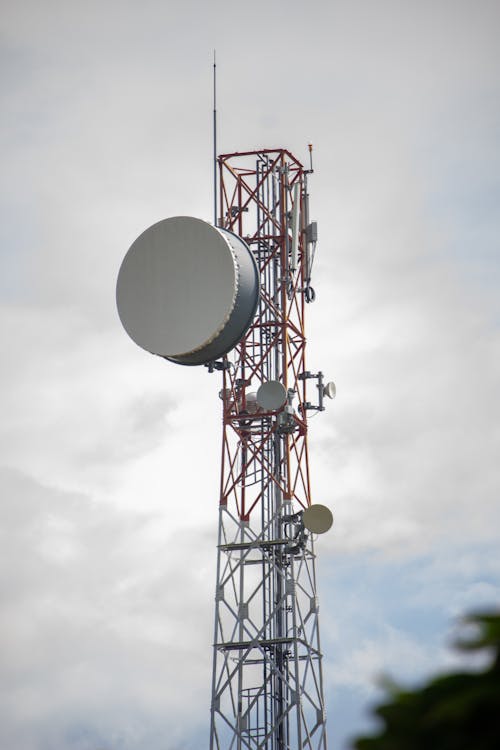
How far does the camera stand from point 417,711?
730cm

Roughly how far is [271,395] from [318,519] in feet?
14.4

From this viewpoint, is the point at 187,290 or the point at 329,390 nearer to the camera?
the point at 187,290

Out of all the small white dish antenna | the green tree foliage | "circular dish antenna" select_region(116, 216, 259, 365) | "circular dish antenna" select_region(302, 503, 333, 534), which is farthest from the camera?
the small white dish antenna

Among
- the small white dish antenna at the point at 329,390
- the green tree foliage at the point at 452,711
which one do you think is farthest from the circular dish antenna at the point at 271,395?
the green tree foliage at the point at 452,711

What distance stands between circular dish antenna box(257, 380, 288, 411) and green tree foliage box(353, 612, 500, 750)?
1390 inches

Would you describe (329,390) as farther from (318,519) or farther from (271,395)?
(318,519)

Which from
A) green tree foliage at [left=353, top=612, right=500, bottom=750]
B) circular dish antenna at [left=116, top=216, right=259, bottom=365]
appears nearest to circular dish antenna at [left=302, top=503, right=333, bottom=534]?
circular dish antenna at [left=116, top=216, right=259, bottom=365]

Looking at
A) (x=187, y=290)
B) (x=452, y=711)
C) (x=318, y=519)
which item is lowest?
(x=452, y=711)

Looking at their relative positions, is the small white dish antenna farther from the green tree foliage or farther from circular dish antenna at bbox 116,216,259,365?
the green tree foliage

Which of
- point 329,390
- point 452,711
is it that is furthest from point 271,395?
point 452,711

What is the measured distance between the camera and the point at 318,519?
42406mm

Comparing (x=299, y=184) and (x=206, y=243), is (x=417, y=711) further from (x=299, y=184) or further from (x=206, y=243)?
(x=299, y=184)

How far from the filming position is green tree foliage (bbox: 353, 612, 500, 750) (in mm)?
7016

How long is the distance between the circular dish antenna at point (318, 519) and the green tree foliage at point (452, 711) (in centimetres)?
3518
